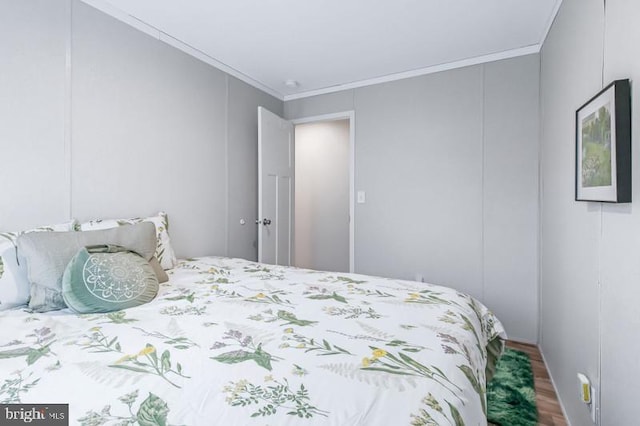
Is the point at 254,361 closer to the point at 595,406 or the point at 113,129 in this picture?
the point at 595,406

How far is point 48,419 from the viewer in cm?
71

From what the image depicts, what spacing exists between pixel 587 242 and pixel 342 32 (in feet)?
6.87

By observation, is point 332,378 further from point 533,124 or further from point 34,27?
point 533,124

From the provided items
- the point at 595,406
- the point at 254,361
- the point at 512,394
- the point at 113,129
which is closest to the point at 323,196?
the point at 113,129

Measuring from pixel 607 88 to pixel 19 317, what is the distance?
2399 millimetres

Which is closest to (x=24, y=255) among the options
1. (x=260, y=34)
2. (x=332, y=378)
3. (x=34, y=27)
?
(x=34, y=27)

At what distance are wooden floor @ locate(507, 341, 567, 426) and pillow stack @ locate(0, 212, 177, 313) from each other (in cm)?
216

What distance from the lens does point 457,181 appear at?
119 inches

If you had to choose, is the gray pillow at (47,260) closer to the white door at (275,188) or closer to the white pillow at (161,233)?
the white pillow at (161,233)

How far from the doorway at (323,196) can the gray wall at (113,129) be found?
64.4 inches

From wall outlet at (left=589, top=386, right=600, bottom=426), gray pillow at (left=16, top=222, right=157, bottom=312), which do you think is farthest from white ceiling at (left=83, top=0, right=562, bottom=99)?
wall outlet at (left=589, top=386, right=600, bottom=426)

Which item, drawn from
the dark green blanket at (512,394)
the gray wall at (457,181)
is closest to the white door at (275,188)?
the gray wall at (457,181)

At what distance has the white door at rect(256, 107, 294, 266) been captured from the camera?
3.19m

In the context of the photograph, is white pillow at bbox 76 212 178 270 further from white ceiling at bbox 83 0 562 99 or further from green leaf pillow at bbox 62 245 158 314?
white ceiling at bbox 83 0 562 99
